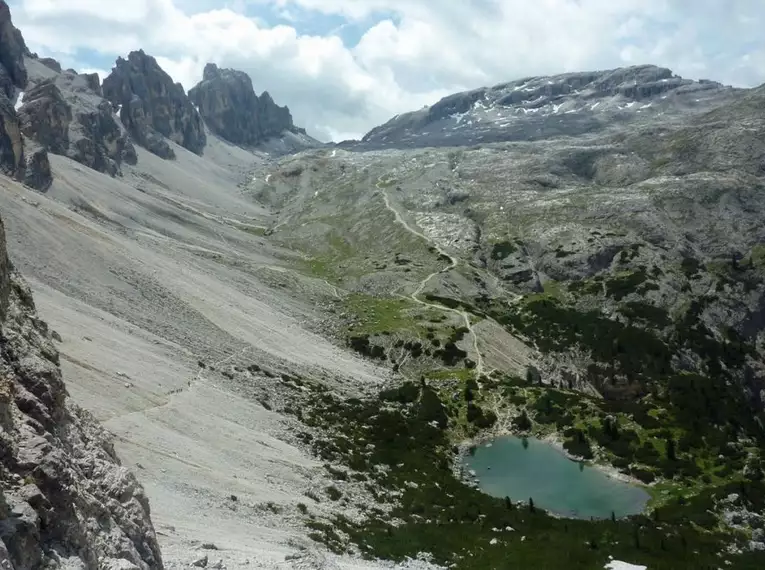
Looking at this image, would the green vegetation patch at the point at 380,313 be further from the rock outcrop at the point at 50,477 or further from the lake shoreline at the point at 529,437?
the rock outcrop at the point at 50,477

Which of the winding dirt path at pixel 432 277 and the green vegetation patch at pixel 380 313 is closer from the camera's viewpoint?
the winding dirt path at pixel 432 277

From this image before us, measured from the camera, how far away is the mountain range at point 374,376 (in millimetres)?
23781

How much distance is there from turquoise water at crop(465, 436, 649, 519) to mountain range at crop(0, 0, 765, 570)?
1994 millimetres

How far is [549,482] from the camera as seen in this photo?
201 feet

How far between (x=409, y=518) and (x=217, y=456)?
48.3 ft

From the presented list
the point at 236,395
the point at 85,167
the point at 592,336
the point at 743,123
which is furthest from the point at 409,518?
the point at 743,123

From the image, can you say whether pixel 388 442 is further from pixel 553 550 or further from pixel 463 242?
pixel 463 242

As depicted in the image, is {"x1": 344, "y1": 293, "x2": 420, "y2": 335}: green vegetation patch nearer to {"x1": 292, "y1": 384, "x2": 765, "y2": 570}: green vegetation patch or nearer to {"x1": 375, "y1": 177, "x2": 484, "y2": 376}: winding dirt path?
{"x1": 375, "y1": 177, "x2": 484, "y2": 376}: winding dirt path

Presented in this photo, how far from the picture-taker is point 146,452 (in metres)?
39.2

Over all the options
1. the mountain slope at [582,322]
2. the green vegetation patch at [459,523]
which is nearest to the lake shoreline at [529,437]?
the mountain slope at [582,322]

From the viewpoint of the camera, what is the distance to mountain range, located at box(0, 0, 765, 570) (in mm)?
23781

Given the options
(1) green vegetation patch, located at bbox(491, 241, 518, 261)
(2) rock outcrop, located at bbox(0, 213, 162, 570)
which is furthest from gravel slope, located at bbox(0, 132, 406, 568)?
(1) green vegetation patch, located at bbox(491, 241, 518, 261)

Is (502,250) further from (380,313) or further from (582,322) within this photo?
(380,313)

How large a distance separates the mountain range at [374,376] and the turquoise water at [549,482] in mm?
1994
